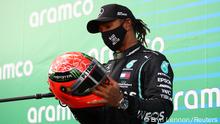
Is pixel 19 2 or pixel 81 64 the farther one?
pixel 19 2

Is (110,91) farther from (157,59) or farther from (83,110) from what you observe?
(157,59)

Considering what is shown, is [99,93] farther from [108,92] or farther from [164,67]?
[164,67]

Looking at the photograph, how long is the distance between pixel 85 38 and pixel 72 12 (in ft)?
0.84

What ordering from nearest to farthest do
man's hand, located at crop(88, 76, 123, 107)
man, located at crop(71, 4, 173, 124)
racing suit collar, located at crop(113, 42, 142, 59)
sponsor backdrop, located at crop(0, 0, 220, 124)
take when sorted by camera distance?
man's hand, located at crop(88, 76, 123, 107) → man, located at crop(71, 4, 173, 124) → racing suit collar, located at crop(113, 42, 142, 59) → sponsor backdrop, located at crop(0, 0, 220, 124)

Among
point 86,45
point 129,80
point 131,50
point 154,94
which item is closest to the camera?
point 154,94

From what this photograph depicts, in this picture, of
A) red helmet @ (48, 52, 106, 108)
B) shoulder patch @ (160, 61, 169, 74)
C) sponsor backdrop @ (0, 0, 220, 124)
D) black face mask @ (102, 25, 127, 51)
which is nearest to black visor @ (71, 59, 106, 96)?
red helmet @ (48, 52, 106, 108)

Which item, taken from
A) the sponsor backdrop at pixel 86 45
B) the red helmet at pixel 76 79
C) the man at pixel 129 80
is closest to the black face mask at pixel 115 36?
the man at pixel 129 80

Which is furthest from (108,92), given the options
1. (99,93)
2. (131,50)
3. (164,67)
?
(131,50)

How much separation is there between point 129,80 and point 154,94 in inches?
6.7

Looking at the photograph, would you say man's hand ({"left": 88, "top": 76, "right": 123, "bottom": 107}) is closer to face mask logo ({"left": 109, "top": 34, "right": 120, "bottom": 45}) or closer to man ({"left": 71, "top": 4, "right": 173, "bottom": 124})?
man ({"left": 71, "top": 4, "right": 173, "bottom": 124})

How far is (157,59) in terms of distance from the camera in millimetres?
2252

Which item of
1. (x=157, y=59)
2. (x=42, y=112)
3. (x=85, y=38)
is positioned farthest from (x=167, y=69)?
(x=42, y=112)

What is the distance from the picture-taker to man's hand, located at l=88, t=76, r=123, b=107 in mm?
1842

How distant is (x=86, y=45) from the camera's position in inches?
142
